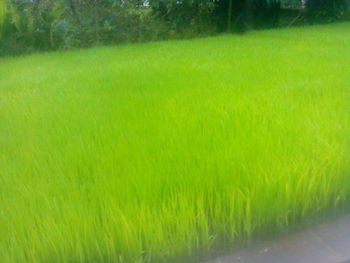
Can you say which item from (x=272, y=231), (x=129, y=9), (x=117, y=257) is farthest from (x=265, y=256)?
(x=129, y=9)

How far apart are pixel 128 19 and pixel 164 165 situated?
724cm

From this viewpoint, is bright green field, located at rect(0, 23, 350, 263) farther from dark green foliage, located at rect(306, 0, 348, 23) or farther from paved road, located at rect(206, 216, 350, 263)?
dark green foliage, located at rect(306, 0, 348, 23)

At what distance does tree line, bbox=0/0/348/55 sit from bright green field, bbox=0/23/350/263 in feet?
14.4

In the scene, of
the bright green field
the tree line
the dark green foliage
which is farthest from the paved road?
the dark green foliage

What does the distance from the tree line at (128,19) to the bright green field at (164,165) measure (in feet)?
14.4

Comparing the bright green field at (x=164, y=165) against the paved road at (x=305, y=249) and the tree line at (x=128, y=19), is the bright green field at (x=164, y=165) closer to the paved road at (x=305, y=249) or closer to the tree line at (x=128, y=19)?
the paved road at (x=305, y=249)

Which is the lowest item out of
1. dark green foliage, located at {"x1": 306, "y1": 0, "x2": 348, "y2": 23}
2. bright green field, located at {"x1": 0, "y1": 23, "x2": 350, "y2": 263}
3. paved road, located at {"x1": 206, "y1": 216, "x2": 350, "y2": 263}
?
paved road, located at {"x1": 206, "y1": 216, "x2": 350, "y2": 263}

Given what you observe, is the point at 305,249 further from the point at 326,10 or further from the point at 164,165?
the point at 326,10


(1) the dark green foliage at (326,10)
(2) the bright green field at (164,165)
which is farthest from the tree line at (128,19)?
(2) the bright green field at (164,165)

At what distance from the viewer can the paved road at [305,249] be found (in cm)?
149

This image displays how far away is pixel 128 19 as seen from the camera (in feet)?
28.1

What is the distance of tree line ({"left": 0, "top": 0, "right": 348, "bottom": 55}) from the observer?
7.64 meters

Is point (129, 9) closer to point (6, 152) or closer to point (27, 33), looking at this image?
point (27, 33)

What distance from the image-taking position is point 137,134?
2297 millimetres
